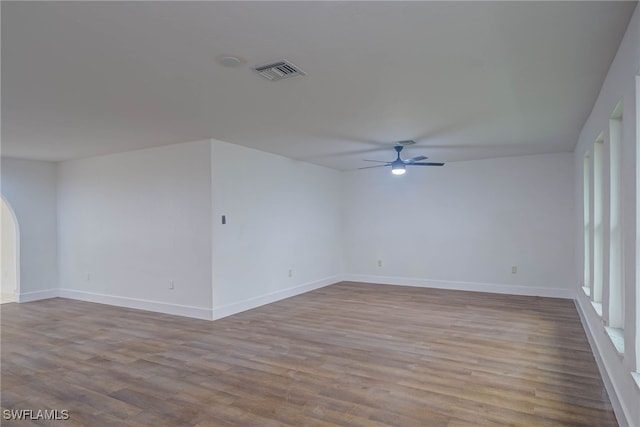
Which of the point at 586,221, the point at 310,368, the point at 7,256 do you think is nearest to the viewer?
the point at 310,368

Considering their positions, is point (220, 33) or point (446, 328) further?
point (446, 328)

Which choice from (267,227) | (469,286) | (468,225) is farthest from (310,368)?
(468,225)

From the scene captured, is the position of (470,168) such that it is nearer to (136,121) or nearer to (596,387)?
(596,387)

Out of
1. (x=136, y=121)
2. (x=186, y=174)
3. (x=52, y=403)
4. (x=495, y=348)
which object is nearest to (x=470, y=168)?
(x=495, y=348)

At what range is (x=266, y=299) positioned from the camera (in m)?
5.78

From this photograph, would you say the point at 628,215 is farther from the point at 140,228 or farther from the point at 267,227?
the point at 140,228

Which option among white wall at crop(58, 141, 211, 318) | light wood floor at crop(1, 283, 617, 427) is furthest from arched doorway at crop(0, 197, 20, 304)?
light wood floor at crop(1, 283, 617, 427)

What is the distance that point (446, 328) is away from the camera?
4.43 metres

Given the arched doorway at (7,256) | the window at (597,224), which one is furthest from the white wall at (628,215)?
the arched doorway at (7,256)

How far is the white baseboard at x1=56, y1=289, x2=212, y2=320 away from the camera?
494 cm

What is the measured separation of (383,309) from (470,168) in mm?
3215

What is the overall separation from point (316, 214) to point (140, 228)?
10.3 ft

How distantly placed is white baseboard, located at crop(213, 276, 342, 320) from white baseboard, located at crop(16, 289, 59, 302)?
382cm

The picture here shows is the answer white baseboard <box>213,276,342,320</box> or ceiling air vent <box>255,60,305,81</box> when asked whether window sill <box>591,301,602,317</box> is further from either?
white baseboard <box>213,276,342,320</box>
